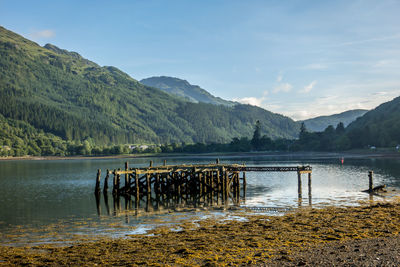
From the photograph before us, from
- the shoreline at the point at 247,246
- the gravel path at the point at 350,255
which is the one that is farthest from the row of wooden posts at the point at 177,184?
the gravel path at the point at 350,255

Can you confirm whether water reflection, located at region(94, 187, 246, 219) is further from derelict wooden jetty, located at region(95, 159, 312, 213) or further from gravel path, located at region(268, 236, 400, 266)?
gravel path, located at region(268, 236, 400, 266)

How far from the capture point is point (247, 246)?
21.3 meters

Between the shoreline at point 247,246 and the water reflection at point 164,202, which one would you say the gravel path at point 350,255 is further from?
the water reflection at point 164,202

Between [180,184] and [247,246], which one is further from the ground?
[180,184]

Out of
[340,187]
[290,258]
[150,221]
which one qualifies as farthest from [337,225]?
[340,187]

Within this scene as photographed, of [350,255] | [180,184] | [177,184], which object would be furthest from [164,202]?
[350,255]

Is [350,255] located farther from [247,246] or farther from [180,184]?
[180,184]

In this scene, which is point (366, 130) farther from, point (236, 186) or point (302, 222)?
point (302, 222)

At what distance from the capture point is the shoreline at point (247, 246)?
61.4 feet

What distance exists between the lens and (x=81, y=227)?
30.6 meters

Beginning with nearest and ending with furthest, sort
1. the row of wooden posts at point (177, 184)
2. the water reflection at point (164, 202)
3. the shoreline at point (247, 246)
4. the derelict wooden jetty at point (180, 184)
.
→ the shoreline at point (247, 246) → the water reflection at point (164, 202) → the derelict wooden jetty at point (180, 184) → the row of wooden posts at point (177, 184)

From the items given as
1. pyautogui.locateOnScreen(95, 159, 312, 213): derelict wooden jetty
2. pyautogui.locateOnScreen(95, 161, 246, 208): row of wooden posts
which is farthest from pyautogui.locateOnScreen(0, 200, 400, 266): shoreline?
pyautogui.locateOnScreen(95, 161, 246, 208): row of wooden posts

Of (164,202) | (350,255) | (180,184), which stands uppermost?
(180,184)

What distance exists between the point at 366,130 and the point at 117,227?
18838 centimetres
